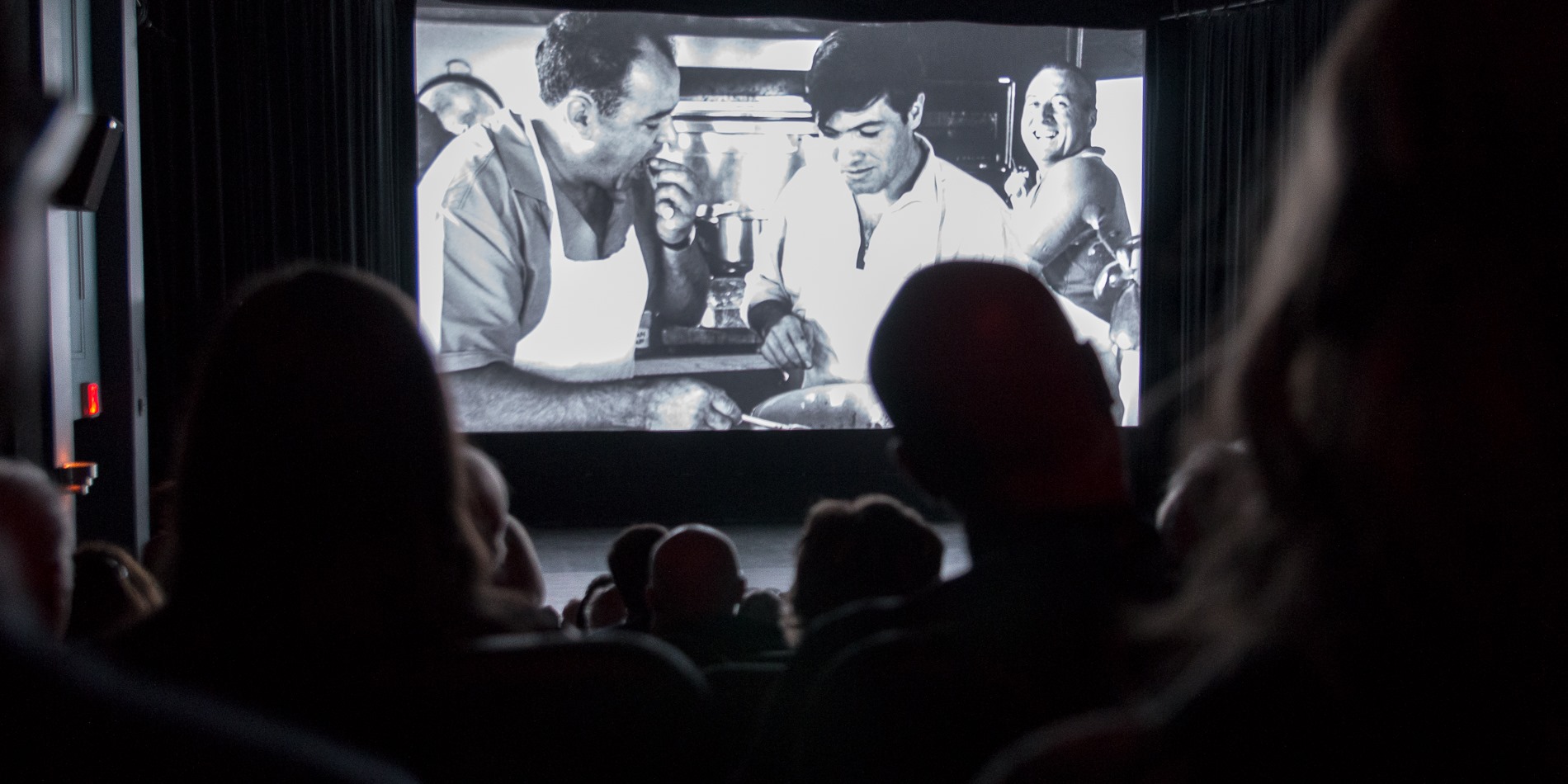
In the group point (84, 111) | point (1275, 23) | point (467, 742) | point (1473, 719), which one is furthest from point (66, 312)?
point (1275, 23)

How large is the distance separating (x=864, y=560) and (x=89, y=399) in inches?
168

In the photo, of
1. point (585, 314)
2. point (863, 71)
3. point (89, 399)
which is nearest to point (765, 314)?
point (585, 314)

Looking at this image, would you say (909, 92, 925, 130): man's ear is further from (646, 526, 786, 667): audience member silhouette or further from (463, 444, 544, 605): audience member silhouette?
(463, 444, 544, 605): audience member silhouette

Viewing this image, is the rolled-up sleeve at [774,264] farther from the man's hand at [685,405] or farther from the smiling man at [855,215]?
the man's hand at [685,405]

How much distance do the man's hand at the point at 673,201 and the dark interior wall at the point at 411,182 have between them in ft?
2.87

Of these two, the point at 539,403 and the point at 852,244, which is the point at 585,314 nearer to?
the point at 539,403

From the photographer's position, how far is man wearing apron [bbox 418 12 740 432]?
20.6 ft

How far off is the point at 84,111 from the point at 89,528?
1.74 metres

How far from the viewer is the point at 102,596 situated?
168cm

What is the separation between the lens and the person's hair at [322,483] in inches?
33.3

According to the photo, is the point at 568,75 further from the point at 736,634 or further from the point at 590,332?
the point at 736,634

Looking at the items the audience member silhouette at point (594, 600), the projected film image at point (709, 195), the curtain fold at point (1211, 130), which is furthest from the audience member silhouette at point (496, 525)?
the curtain fold at point (1211, 130)

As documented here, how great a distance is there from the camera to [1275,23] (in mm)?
6871

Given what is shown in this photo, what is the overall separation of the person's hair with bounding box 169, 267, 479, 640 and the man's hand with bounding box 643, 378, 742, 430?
5563mm
